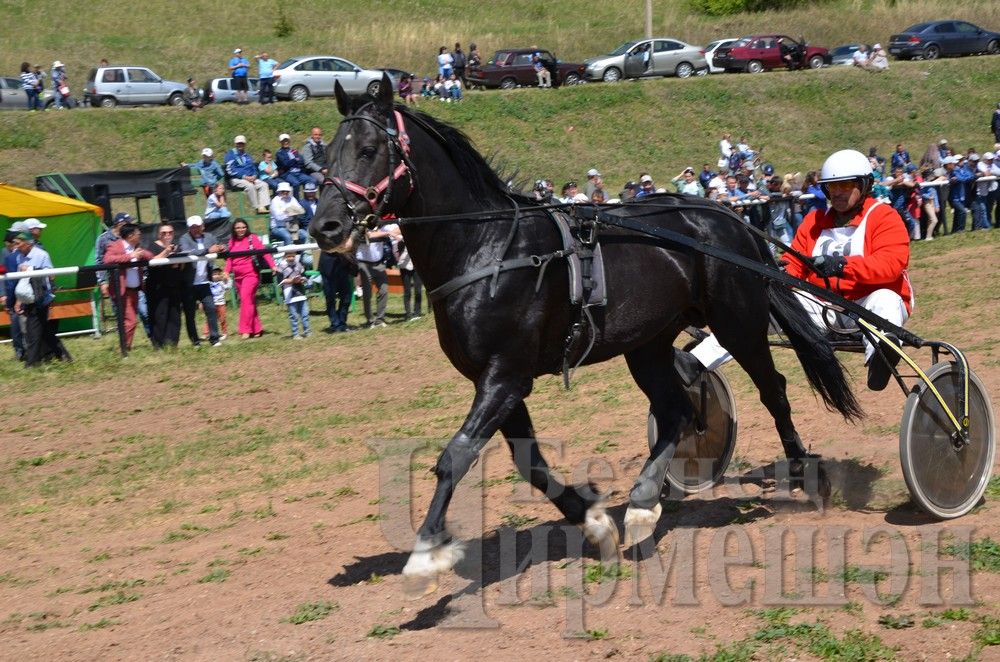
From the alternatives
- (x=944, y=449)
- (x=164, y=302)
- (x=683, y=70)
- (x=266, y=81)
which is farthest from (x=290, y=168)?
(x=683, y=70)

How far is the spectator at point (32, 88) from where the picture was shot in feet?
109

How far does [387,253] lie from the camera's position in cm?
1750

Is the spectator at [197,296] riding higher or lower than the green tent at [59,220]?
lower

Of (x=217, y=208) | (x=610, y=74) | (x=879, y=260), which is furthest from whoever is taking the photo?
(x=610, y=74)

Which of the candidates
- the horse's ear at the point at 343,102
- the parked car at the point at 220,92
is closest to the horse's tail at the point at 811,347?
the horse's ear at the point at 343,102

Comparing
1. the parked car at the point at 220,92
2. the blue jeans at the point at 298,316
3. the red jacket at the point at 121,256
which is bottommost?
the blue jeans at the point at 298,316

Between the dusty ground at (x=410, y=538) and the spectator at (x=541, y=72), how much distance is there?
91.3ft

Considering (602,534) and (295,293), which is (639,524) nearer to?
(602,534)

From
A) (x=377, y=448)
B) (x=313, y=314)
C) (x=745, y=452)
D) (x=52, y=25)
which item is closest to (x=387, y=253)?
(x=313, y=314)

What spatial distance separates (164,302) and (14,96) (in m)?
22.7

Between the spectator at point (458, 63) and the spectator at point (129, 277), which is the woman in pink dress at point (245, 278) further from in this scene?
the spectator at point (458, 63)

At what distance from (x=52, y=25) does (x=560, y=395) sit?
135 ft

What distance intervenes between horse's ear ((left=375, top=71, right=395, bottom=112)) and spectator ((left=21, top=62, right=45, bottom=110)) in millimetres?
30553

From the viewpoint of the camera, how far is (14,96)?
33.9m
